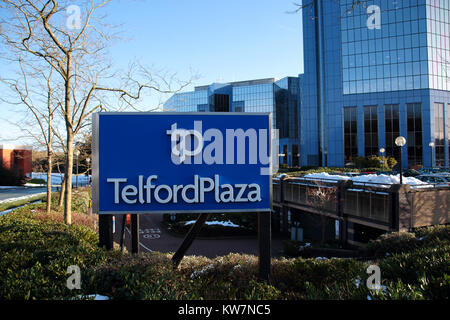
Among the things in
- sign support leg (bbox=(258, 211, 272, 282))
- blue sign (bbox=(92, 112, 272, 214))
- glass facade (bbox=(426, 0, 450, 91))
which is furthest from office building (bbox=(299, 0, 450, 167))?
sign support leg (bbox=(258, 211, 272, 282))

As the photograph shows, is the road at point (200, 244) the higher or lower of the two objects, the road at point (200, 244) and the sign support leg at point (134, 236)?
the lower

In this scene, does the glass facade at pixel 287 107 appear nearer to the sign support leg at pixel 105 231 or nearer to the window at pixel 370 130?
the window at pixel 370 130

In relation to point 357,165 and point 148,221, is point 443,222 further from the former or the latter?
point 357,165

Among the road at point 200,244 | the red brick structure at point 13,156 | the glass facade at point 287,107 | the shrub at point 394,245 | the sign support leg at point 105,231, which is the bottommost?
the road at point 200,244

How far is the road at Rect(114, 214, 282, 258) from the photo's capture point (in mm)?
20250

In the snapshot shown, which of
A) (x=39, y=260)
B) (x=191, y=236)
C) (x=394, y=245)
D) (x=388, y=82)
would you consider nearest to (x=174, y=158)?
(x=191, y=236)

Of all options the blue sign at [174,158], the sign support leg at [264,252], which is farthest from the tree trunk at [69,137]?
the sign support leg at [264,252]

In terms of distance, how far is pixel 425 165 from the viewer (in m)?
52.1

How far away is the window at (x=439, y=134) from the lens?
53.1 meters

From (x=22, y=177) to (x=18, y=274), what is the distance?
168 ft

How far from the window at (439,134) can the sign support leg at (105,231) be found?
60.0 m

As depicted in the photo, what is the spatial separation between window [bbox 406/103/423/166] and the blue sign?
56.3 metres

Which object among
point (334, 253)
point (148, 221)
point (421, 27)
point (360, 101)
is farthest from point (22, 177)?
point (421, 27)
